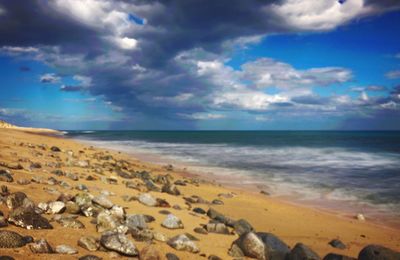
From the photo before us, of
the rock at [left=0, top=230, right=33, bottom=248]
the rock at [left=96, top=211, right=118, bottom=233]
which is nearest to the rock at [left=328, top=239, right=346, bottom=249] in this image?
the rock at [left=96, top=211, right=118, bottom=233]

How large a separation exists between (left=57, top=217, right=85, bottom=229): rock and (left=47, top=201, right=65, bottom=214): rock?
45 cm

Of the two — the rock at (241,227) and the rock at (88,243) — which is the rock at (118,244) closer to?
the rock at (88,243)

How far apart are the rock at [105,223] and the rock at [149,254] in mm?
1054

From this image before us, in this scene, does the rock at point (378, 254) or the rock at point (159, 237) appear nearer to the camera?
the rock at point (378, 254)

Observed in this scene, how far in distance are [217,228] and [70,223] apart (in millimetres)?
3140

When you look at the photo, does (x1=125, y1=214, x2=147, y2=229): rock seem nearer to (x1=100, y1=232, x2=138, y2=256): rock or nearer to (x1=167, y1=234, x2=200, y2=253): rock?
(x1=167, y1=234, x2=200, y2=253): rock

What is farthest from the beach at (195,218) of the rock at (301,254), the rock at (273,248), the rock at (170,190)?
the rock at (301,254)

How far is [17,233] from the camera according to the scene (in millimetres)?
4512

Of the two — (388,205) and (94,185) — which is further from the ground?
(94,185)

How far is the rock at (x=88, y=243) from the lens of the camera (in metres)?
4.85

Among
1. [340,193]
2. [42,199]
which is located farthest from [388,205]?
[42,199]

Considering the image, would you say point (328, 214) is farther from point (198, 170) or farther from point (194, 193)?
point (198, 170)

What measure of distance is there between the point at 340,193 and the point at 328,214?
13.1ft

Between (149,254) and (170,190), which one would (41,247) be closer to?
(149,254)
